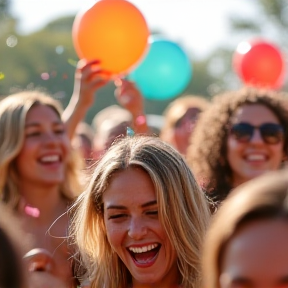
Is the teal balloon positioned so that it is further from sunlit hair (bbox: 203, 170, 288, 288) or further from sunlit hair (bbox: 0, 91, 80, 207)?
sunlit hair (bbox: 203, 170, 288, 288)

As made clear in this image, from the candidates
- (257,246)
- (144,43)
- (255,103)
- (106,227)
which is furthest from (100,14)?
(257,246)

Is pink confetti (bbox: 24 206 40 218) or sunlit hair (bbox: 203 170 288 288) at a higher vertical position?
pink confetti (bbox: 24 206 40 218)

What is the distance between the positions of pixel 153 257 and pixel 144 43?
3142mm

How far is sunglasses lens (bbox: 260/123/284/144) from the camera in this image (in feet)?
19.5

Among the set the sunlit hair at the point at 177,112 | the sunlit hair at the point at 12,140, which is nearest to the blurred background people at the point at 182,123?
the sunlit hair at the point at 177,112

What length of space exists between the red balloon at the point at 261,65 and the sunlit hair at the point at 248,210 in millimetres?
6176

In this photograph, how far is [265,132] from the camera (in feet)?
19.5

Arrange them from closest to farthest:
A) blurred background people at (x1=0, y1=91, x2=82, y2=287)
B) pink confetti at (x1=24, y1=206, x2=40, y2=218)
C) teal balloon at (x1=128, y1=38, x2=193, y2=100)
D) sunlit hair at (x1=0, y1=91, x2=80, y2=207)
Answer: pink confetti at (x1=24, y1=206, x2=40, y2=218) < blurred background people at (x1=0, y1=91, x2=82, y2=287) < sunlit hair at (x1=0, y1=91, x2=80, y2=207) < teal balloon at (x1=128, y1=38, x2=193, y2=100)

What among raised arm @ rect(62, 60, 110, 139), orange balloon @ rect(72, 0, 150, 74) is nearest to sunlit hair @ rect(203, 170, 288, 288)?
raised arm @ rect(62, 60, 110, 139)

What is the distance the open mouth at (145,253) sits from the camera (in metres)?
3.67

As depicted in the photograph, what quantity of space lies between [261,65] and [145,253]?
4.91 meters

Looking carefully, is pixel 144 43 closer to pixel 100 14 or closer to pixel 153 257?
pixel 100 14

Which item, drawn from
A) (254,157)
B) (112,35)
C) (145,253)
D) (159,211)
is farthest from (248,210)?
(112,35)

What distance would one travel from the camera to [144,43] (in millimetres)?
6609
